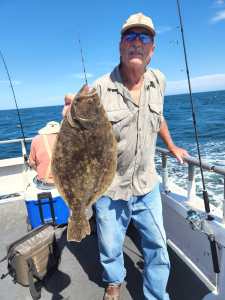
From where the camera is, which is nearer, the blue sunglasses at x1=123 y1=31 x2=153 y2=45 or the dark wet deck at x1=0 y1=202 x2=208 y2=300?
the blue sunglasses at x1=123 y1=31 x2=153 y2=45

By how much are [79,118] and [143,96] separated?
2.24 ft

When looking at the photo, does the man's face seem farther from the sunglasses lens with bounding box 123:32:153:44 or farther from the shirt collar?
the shirt collar

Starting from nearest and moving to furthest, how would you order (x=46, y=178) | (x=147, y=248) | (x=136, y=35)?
(x=136, y=35)
(x=147, y=248)
(x=46, y=178)

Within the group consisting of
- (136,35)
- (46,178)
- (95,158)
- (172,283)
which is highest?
(136,35)

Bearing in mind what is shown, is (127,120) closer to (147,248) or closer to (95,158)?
(95,158)

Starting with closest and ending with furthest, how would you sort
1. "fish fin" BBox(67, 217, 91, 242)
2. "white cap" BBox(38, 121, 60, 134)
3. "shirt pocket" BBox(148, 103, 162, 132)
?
"fish fin" BBox(67, 217, 91, 242) < "shirt pocket" BBox(148, 103, 162, 132) < "white cap" BBox(38, 121, 60, 134)

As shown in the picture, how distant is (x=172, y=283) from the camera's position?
9.32 feet

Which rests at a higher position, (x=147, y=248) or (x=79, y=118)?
(x=79, y=118)

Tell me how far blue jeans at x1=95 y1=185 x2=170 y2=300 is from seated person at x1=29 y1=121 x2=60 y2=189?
1503 mm

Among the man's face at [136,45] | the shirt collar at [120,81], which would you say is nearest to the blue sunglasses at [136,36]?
the man's face at [136,45]

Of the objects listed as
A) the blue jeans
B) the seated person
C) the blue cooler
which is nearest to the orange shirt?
the seated person

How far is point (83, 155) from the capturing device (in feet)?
5.75

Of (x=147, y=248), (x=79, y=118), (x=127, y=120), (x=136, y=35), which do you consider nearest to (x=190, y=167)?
(x=147, y=248)

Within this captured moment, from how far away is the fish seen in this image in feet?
5.38
